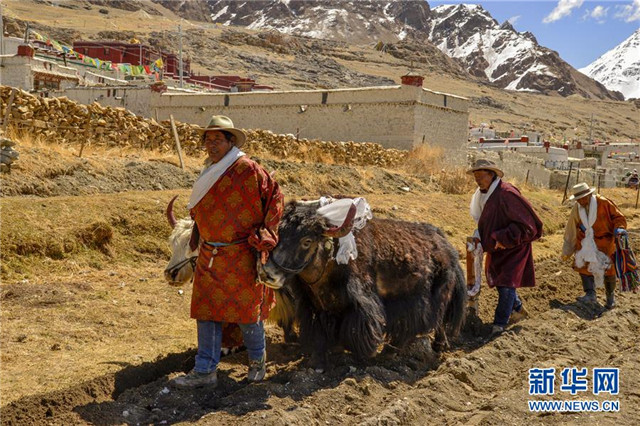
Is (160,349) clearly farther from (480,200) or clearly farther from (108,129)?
(108,129)

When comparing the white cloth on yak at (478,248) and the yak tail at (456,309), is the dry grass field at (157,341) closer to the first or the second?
the yak tail at (456,309)

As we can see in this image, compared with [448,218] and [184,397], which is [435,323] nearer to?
[184,397]

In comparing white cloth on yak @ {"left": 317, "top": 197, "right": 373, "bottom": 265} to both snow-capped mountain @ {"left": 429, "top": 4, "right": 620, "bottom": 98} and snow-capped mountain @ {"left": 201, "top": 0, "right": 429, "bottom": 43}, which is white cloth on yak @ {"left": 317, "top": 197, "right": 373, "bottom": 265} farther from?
snow-capped mountain @ {"left": 429, "top": 4, "right": 620, "bottom": 98}

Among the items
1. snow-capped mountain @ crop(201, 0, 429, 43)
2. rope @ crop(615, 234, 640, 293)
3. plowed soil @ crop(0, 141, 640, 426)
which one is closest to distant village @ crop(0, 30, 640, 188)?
plowed soil @ crop(0, 141, 640, 426)

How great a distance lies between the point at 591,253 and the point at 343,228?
14.0 ft

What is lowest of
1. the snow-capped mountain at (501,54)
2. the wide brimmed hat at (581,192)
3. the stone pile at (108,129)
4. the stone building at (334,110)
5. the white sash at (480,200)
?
the white sash at (480,200)

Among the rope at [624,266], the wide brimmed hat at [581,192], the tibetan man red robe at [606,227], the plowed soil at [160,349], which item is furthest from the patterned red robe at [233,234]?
the rope at [624,266]

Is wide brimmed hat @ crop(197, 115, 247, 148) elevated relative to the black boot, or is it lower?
elevated

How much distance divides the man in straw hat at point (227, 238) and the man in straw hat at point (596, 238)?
490cm

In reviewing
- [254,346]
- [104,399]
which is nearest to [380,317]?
[254,346]

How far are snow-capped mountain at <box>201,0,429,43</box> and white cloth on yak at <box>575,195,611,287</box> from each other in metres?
138

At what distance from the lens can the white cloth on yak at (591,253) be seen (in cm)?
802

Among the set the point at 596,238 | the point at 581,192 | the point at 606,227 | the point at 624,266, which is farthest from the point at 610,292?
the point at 581,192

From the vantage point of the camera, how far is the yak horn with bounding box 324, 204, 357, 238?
16.9ft
